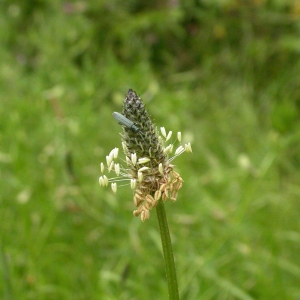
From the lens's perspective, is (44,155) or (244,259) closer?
(244,259)

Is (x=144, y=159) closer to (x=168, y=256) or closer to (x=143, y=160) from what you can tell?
(x=143, y=160)

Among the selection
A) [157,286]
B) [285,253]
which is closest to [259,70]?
Result: [285,253]

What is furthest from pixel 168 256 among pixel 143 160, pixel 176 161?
pixel 176 161

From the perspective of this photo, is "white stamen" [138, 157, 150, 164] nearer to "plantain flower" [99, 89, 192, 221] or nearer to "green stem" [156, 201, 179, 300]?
"plantain flower" [99, 89, 192, 221]

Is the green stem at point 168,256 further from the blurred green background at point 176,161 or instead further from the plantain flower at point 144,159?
the blurred green background at point 176,161

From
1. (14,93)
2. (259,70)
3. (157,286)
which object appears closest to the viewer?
(157,286)

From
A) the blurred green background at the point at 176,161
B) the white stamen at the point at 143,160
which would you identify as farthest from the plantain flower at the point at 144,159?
the blurred green background at the point at 176,161

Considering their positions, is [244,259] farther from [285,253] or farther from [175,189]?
[175,189]

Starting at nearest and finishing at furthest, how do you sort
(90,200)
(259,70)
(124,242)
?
(124,242) → (90,200) → (259,70)

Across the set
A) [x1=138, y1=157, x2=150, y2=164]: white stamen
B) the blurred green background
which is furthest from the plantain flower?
the blurred green background
